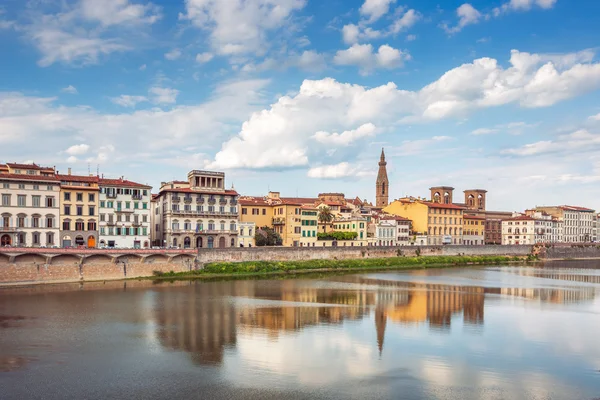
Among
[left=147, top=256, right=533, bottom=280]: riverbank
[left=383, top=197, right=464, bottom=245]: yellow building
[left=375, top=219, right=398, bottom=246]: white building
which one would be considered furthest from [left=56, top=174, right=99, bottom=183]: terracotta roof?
[left=383, top=197, right=464, bottom=245]: yellow building

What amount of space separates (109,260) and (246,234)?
916 inches

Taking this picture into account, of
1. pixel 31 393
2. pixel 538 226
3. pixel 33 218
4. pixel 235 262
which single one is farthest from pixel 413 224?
pixel 31 393

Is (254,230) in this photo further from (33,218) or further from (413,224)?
(413,224)

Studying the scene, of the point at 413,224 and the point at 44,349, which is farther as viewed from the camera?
the point at 413,224

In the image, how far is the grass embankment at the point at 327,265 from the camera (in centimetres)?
6231

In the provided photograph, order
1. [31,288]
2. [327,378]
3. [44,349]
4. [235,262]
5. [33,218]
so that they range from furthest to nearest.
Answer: [235,262], [33,218], [31,288], [44,349], [327,378]

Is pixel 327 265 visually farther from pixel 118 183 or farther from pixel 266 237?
pixel 118 183

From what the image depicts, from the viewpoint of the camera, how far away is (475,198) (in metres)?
133

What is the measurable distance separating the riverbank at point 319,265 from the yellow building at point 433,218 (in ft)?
38.0

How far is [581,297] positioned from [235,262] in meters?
37.9

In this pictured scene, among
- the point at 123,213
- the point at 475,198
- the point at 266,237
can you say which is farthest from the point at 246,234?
the point at 475,198

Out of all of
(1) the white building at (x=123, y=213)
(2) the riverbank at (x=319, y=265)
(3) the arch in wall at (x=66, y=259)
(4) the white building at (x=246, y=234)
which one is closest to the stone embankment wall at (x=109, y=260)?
(3) the arch in wall at (x=66, y=259)

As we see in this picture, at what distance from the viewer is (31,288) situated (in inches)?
1927

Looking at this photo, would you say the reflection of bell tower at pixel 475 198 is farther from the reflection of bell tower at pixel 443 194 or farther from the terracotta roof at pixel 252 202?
the terracotta roof at pixel 252 202
